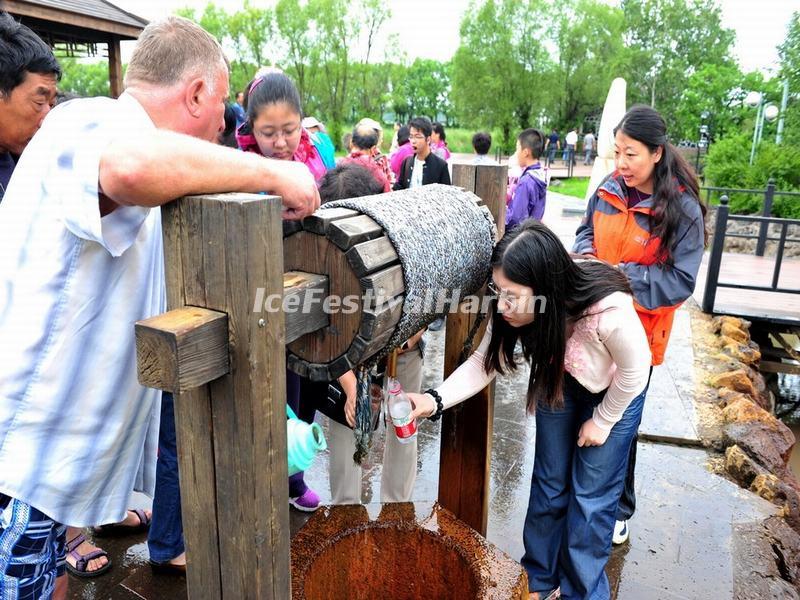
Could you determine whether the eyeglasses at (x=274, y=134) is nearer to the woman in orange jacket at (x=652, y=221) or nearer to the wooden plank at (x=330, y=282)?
the wooden plank at (x=330, y=282)

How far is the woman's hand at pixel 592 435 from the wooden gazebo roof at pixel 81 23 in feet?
24.6

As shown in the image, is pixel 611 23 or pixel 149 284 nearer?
pixel 149 284

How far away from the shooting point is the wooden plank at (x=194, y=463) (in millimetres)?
1052

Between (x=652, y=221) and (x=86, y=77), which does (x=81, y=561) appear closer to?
(x=652, y=221)

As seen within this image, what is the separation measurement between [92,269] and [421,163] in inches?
200

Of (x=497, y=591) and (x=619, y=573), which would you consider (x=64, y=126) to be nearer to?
(x=497, y=591)

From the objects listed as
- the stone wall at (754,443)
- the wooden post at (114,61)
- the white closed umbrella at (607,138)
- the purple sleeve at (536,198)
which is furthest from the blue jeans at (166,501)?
the wooden post at (114,61)

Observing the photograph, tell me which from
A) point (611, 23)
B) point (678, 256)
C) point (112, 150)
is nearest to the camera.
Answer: point (112, 150)

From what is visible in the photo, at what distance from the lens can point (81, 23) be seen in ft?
26.2

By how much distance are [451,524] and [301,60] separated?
3329 centimetres

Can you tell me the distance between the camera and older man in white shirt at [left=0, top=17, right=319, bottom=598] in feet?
3.46

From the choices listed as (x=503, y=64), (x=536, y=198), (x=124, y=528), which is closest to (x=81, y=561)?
(x=124, y=528)

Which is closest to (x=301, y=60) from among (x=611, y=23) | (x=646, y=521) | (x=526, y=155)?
(x=611, y=23)

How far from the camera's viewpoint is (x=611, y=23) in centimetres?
3080
